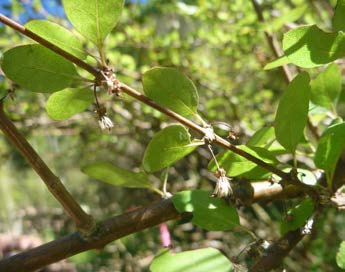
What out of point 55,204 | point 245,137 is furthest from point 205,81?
point 55,204

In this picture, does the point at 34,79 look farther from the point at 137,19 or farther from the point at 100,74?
the point at 137,19

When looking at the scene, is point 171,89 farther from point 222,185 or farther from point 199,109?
point 199,109

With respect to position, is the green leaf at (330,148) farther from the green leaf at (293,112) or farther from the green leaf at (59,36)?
the green leaf at (59,36)

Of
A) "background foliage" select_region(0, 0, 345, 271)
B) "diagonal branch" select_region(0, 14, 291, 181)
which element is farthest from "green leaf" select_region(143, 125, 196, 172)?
"background foliage" select_region(0, 0, 345, 271)

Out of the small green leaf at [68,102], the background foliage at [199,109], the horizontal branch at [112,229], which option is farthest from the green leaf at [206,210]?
the background foliage at [199,109]

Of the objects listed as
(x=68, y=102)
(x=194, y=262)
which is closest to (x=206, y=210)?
(x=194, y=262)

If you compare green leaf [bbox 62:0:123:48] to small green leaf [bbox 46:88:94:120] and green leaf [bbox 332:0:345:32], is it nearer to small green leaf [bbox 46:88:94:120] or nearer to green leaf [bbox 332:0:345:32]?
small green leaf [bbox 46:88:94:120]
